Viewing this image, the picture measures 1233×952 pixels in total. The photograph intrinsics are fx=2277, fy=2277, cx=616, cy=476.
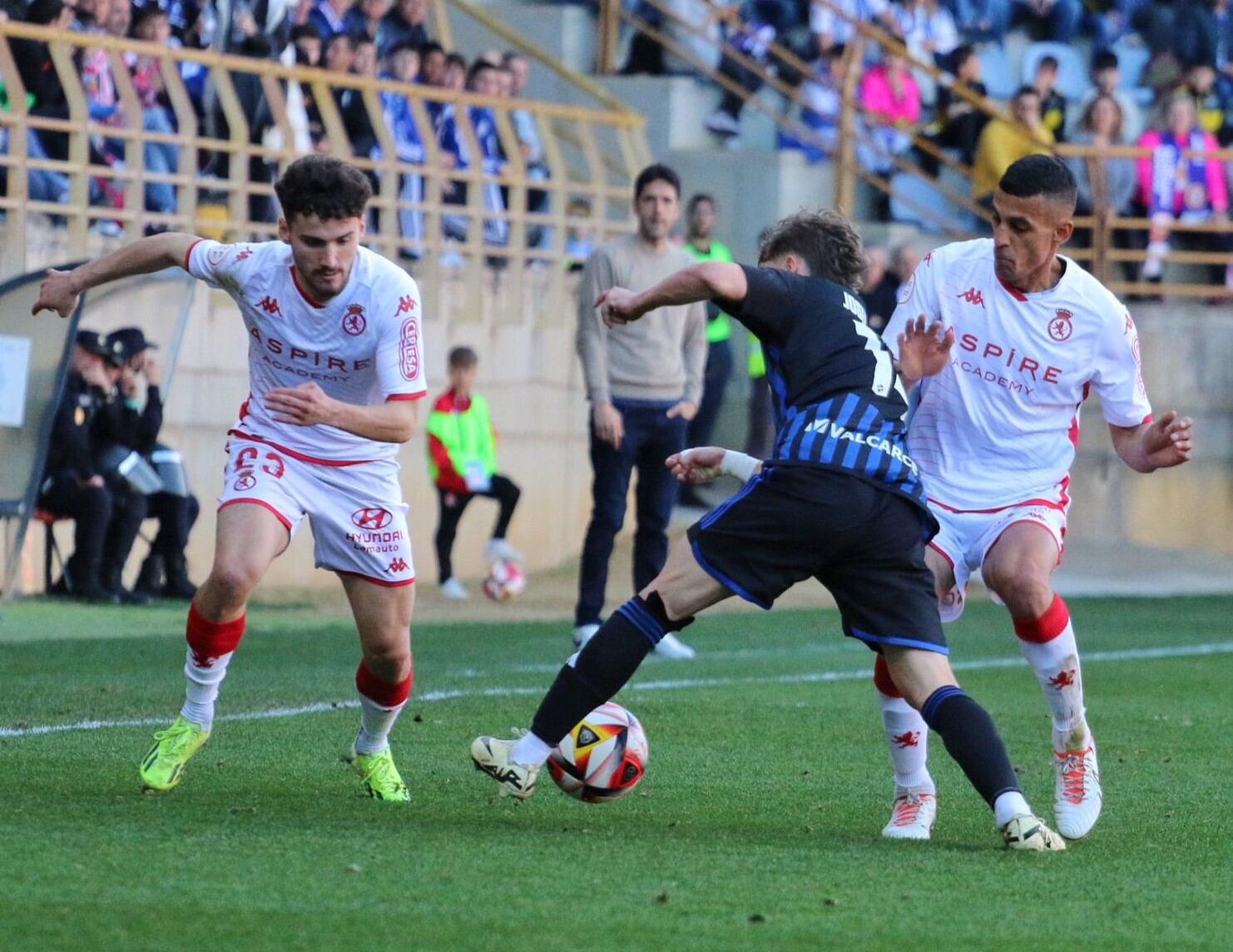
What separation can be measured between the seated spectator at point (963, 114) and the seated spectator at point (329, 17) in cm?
609

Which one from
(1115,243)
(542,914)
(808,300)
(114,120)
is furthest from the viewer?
(1115,243)

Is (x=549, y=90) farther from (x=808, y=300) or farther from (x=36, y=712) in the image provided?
(x=808, y=300)

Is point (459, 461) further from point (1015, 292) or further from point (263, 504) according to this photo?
point (1015, 292)

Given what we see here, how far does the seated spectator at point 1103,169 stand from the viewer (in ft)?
68.5

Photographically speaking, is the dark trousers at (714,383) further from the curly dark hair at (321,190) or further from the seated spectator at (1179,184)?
the curly dark hair at (321,190)

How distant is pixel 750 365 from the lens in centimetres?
1972

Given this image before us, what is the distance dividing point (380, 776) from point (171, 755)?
62 centimetres

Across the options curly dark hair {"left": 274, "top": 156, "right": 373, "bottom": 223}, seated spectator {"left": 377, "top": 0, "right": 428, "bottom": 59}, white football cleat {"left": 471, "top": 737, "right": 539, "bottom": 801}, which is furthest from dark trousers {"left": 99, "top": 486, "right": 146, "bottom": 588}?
white football cleat {"left": 471, "top": 737, "right": 539, "bottom": 801}

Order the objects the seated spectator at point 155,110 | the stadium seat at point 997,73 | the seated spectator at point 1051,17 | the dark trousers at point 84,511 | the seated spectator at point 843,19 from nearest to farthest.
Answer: the dark trousers at point 84,511
the seated spectator at point 155,110
the seated spectator at point 843,19
the stadium seat at point 997,73
the seated spectator at point 1051,17

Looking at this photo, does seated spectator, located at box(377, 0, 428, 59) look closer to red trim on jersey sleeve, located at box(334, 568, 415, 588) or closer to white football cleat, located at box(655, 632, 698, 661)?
white football cleat, located at box(655, 632, 698, 661)

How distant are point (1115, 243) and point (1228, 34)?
325 cm

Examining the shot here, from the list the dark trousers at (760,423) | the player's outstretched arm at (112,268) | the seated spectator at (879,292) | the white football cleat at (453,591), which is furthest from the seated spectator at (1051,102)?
the player's outstretched arm at (112,268)

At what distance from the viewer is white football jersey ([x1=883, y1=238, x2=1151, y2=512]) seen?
6754 millimetres

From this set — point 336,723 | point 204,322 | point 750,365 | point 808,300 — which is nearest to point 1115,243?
point 750,365
